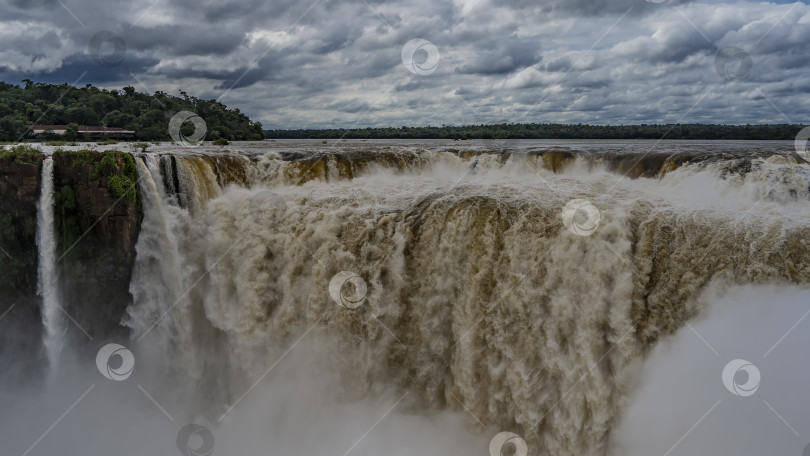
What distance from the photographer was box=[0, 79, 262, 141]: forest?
3433 cm

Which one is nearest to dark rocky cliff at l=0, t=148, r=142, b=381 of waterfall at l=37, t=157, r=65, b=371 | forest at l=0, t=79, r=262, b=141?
waterfall at l=37, t=157, r=65, b=371

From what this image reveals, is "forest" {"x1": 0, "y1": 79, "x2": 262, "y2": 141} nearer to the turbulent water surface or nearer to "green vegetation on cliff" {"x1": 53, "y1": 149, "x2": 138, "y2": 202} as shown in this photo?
"green vegetation on cliff" {"x1": 53, "y1": 149, "x2": 138, "y2": 202}

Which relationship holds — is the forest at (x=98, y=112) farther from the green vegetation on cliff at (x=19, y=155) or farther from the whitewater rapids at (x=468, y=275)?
the whitewater rapids at (x=468, y=275)

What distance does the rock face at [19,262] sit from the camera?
12992 mm

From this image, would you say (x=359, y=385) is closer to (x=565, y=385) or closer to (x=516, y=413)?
(x=516, y=413)

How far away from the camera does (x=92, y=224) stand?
13.3 meters

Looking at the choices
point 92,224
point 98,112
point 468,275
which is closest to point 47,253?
point 92,224

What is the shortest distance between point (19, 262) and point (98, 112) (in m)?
28.6

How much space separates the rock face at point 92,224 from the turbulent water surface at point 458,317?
46 centimetres

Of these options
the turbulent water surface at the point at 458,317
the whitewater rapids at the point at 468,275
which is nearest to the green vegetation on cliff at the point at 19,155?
the whitewater rapids at the point at 468,275

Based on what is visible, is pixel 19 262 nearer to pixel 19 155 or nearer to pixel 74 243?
pixel 74 243

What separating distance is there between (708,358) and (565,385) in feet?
7.86

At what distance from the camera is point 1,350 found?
13.4m

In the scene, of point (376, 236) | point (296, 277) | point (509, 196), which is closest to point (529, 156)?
point (509, 196)
